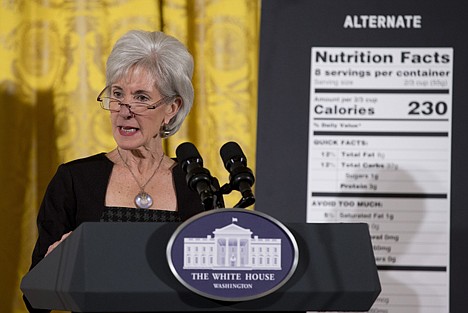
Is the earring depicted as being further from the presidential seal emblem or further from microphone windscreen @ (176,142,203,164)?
the presidential seal emblem

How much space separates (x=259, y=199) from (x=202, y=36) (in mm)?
714

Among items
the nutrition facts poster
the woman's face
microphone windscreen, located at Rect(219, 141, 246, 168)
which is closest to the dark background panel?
the nutrition facts poster

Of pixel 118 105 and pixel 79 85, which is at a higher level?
pixel 79 85

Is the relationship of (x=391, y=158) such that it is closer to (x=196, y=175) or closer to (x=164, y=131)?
(x=164, y=131)

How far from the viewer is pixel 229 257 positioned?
4.29 feet

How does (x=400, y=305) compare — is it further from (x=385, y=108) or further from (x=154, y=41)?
(x=154, y=41)

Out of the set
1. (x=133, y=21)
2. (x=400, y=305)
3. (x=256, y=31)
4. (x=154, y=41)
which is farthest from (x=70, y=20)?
(x=400, y=305)

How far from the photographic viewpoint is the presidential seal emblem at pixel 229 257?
4.26ft

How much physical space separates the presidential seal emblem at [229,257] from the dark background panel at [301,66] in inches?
64.1

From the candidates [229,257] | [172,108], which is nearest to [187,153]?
[229,257]

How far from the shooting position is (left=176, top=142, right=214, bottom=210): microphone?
143 centimetres

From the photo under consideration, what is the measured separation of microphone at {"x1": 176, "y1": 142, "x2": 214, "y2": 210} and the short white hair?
24.8 inches

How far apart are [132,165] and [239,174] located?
810 millimetres

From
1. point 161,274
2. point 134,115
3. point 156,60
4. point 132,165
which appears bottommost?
point 161,274
